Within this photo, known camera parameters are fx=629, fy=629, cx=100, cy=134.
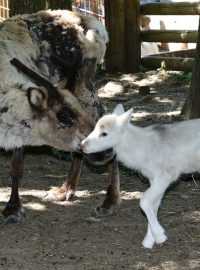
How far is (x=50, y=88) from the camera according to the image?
17.6ft

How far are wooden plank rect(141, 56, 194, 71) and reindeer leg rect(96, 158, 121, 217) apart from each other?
6091 mm

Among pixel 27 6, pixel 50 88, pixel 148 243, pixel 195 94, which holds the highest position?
pixel 27 6

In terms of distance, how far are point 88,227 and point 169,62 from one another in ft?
23.8

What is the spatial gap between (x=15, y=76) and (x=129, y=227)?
5.39ft

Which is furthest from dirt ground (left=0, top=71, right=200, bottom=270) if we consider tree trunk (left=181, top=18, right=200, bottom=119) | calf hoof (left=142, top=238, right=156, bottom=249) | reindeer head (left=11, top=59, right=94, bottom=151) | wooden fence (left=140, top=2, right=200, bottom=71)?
wooden fence (left=140, top=2, right=200, bottom=71)

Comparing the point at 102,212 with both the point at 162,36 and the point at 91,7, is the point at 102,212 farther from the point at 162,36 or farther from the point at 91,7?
the point at 91,7

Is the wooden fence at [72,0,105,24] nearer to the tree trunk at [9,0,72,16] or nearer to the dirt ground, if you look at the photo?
the tree trunk at [9,0,72,16]

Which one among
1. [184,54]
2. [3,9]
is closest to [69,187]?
[184,54]

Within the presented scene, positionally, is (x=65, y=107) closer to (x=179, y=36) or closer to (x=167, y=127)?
(x=167, y=127)

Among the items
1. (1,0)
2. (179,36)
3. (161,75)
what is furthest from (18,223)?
(1,0)

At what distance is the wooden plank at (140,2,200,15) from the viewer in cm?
1223

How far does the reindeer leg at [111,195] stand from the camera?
18.9ft

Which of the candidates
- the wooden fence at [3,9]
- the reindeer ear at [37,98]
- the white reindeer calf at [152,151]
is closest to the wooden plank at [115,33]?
the wooden fence at [3,9]

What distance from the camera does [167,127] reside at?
510cm
